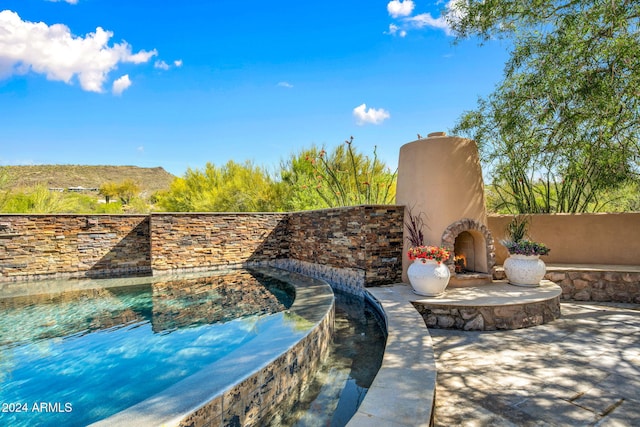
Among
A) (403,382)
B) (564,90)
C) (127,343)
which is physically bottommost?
(127,343)

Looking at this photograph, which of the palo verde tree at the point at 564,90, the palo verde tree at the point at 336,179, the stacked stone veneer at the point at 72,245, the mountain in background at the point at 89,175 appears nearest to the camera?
the palo verde tree at the point at 564,90

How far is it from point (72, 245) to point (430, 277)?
10638 mm

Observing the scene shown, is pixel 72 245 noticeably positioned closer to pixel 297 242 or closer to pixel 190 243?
pixel 190 243

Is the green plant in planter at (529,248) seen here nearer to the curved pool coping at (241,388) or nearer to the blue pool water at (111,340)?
the curved pool coping at (241,388)

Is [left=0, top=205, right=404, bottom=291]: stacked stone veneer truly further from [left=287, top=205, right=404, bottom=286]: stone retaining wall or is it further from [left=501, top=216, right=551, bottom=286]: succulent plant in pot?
[left=501, top=216, right=551, bottom=286]: succulent plant in pot

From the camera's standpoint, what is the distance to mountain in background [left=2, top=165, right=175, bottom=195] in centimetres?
3309

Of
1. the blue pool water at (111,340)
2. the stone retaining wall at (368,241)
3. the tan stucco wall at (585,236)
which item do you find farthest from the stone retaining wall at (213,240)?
the tan stucco wall at (585,236)

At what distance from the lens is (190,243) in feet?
35.6

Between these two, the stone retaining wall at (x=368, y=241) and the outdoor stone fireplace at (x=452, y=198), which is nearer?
the outdoor stone fireplace at (x=452, y=198)

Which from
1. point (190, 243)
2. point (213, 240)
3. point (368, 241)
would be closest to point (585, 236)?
point (368, 241)

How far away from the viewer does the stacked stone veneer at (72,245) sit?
947cm

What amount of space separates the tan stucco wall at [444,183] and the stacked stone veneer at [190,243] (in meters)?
0.76

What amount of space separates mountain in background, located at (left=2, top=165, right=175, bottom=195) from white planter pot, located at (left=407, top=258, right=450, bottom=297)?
36503 mm

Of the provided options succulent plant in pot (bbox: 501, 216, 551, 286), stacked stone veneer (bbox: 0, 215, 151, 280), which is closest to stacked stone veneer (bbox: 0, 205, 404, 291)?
stacked stone veneer (bbox: 0, 215, 151, 280)
